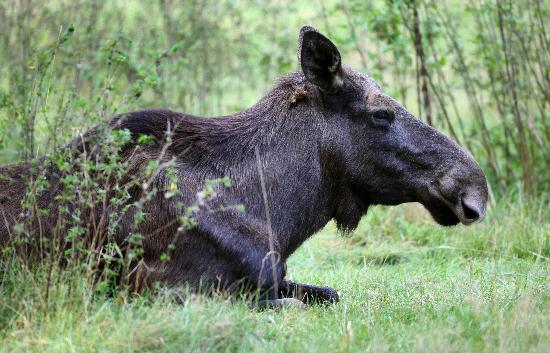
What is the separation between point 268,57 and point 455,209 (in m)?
5.99

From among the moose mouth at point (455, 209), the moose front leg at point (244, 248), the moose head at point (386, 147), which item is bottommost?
the moose front leg at point (244, 248)

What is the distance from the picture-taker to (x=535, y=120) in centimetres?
1021

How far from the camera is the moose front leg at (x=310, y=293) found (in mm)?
6004

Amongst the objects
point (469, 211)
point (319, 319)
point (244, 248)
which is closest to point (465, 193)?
point (469, 211)

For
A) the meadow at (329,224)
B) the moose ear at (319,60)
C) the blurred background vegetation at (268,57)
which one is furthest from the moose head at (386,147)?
the blurred background vegetation at (268,57)

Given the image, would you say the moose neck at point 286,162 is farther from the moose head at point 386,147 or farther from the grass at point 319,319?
the grass at point 319,319

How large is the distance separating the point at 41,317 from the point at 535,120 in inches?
278

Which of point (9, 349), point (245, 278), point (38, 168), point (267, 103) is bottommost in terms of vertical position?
point (9, 349)

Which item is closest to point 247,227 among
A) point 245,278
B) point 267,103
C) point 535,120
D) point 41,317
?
point 245,278

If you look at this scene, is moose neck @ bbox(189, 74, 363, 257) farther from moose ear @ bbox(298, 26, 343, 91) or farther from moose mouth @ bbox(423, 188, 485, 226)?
moose mouth @ bbox(423, 188, 485, 226)

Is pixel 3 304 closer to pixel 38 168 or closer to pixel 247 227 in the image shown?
pixel 38 168

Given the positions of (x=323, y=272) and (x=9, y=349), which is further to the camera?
(x=323, y=272)

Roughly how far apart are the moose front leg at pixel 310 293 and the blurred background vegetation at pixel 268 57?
2426 millimetres

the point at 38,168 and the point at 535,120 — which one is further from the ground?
the point at 535,120
